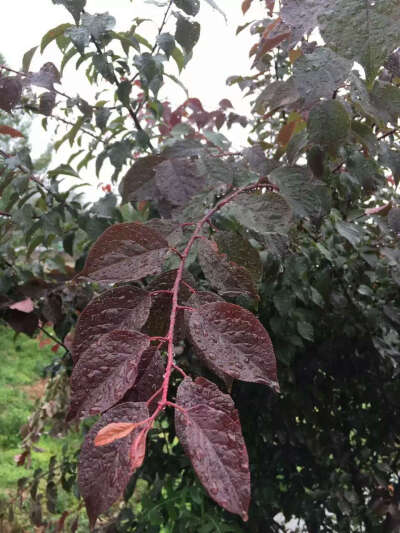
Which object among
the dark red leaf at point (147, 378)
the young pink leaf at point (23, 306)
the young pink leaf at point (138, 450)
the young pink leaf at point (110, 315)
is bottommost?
the young pink leaf at point (138, 450)

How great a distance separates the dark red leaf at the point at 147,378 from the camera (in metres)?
0.33

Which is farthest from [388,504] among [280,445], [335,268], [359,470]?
[335,268]

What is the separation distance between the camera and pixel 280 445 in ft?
4.01

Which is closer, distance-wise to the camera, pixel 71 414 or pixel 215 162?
pixel 71 414

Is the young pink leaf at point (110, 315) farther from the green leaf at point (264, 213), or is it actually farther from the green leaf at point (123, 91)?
the green leaf at point (123, 91)

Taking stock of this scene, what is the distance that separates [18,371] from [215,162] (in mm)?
4000

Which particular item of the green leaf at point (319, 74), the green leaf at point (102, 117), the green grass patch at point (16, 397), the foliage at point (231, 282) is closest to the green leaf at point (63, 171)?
the foliage at point (231, 282)

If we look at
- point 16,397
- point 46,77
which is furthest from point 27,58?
point 16,397

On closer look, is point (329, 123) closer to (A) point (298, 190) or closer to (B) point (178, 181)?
(A) point (298, 190)

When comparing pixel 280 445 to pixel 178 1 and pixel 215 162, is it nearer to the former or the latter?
pixel 215 162

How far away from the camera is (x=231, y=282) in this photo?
18.0 inches

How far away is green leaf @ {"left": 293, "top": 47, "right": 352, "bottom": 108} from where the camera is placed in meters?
0.43

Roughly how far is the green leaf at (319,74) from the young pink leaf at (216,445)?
29cm

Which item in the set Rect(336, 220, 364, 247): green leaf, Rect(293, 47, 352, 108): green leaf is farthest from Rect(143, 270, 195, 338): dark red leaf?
Rect(336, 220, 364, 247): green leaf
